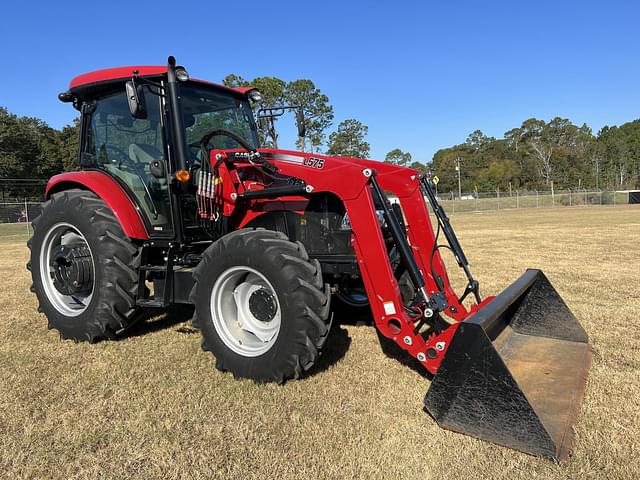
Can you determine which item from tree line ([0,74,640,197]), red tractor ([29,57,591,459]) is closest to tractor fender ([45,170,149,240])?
red tractor ([29,57,591,459])

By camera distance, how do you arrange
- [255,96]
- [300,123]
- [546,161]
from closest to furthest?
1. [255,96]
2. [300,123]
3. [546,161]

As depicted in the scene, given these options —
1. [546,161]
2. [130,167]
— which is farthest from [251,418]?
[546,161]

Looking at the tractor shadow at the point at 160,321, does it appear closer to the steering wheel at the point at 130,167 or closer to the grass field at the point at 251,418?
the grass field at the point at 251,418

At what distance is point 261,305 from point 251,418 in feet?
3.27

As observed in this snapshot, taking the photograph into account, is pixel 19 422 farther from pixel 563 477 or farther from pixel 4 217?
pixel 4 217

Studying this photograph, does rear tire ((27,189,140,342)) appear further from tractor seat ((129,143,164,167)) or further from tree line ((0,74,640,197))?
tree line ((0,74,640,197))

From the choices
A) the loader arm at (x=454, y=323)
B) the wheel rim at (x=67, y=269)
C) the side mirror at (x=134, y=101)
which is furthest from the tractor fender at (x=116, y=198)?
the side mirror at (x=134, y=101)

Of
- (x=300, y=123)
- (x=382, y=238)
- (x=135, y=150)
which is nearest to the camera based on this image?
(x=382, y=238)

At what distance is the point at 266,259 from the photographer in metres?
3.44

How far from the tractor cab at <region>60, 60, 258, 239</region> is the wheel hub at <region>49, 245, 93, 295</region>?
2.34ft

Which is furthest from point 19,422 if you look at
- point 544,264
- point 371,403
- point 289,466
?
point 544,264

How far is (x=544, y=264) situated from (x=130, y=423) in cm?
790

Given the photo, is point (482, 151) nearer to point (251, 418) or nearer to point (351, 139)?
point (351, 139)

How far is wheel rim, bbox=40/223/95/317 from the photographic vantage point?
469cm
